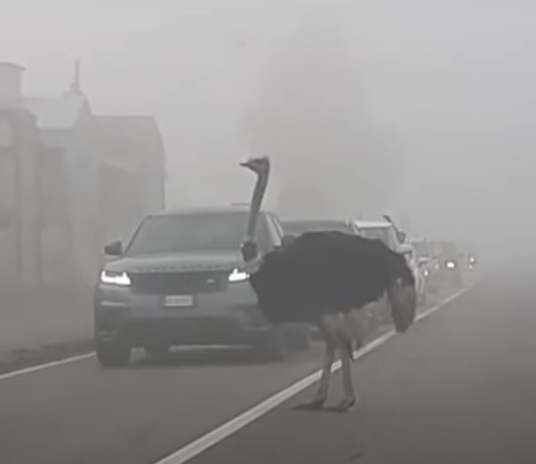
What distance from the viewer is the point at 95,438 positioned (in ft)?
42.1

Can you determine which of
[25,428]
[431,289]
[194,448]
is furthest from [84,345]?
[431,289]

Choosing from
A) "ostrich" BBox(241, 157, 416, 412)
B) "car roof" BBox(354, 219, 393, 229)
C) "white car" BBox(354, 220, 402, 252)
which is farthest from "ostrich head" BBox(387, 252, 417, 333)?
"car roof" BBox(354, 219, 393, 229)

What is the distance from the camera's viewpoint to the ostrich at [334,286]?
1399 cm

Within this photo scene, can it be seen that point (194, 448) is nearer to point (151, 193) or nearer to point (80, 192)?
point (151, 193)

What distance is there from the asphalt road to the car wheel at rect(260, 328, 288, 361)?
163 mm

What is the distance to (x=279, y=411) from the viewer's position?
47.6 ft

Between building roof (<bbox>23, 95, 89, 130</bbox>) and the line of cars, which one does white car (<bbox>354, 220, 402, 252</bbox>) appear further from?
building roof (<bbox>23, 95, 89, 130</bbox>)

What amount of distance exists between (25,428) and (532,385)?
605 cm

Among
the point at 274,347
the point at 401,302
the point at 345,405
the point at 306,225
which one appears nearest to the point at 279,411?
the point at 345,405

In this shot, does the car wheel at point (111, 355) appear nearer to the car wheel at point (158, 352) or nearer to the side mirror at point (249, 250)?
the car wheel at point (158, 352)

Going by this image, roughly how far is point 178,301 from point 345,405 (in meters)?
4.45

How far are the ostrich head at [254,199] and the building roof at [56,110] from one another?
9303 millimetres

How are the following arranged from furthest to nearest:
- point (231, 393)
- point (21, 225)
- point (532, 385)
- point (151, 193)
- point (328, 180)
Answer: point (21, 225)
point (151, 193)
point (328, 180)
point (532, 385)
point (231, 393)

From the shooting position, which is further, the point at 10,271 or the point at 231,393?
the point at 10,271
